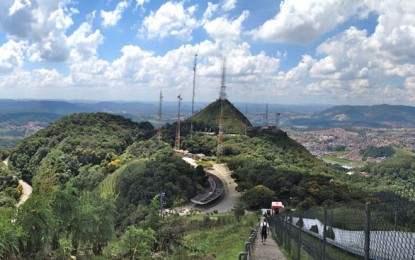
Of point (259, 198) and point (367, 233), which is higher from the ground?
point (367, 233)

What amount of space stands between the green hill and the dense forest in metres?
2.27

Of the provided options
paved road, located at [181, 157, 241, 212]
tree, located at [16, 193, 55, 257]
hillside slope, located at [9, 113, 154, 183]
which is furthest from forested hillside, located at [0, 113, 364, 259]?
paved road, located at [181, 157, 241, 212]

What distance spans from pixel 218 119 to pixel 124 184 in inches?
2680

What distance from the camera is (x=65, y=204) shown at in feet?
32.6

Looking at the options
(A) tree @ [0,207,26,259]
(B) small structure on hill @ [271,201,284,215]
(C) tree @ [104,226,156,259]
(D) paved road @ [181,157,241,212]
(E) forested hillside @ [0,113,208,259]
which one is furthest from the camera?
(D) paved road @ [181,157,241,212]

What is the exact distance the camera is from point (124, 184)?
47.7 m

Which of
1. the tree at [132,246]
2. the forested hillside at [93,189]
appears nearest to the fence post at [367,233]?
the forested hillside at [93,189]

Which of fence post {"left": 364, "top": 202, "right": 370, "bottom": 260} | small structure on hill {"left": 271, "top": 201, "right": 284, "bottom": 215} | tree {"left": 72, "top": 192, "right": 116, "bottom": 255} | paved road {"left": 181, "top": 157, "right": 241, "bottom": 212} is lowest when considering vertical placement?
paved road {"left": 181, "top": 157, "right": 241, "bottom": 212}

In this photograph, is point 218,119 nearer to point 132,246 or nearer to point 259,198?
point 259,198

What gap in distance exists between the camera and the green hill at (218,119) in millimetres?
103562

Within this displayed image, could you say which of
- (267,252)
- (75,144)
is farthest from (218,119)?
(267,252)

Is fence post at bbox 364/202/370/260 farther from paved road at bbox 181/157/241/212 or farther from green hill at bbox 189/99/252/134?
green hill at bbox 189/99/252/134

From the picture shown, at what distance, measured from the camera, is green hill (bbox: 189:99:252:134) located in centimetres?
10356

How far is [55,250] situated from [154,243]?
356cm
